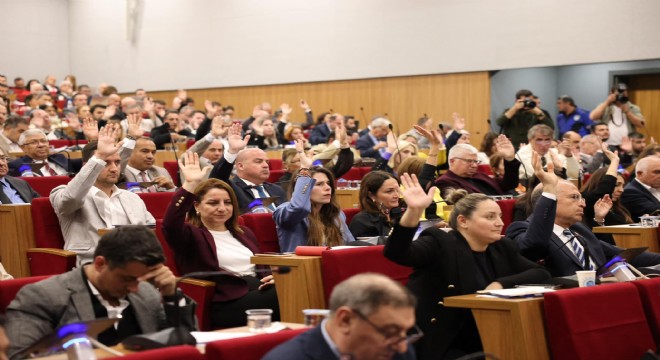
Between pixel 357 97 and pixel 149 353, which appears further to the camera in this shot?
pixel 357 97

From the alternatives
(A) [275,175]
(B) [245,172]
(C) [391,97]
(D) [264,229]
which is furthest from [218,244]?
(C) [391,97]

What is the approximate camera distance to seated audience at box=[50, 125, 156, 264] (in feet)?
16.1

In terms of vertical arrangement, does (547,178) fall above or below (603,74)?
below

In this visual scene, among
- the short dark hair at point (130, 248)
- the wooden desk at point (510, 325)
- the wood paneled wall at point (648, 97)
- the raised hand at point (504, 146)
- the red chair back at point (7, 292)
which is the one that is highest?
the wood paneled wall at point (648, 97)

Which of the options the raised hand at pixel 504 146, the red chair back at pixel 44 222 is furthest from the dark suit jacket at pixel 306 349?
the raised hand at pixel 504 146

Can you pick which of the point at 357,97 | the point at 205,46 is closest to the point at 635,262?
the point at 357,97

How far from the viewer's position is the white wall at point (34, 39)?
63.7 ft

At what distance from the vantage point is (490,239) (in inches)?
164

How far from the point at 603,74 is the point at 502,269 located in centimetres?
1049

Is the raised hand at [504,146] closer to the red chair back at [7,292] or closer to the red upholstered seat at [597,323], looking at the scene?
the red upholstered seat at [597,323]

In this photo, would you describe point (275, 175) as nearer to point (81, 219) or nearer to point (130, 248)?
point (81, 219)

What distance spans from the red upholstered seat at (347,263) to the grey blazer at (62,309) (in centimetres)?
113

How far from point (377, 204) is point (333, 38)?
1016cm

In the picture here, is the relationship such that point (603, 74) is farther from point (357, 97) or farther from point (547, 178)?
point (547, 178)
